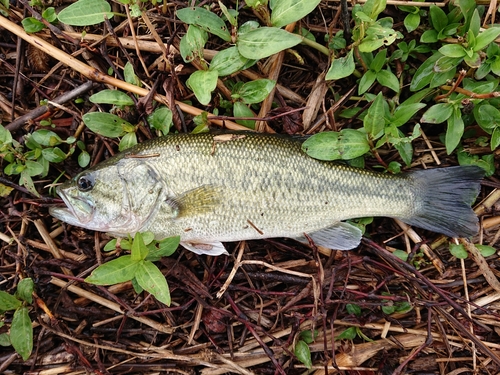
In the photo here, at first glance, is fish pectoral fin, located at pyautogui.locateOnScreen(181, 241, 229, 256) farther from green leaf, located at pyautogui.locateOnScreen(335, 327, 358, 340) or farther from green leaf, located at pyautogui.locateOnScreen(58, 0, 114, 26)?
green leaf, located at pyautogui.locateOnScreen(58, 0, 114, 26)

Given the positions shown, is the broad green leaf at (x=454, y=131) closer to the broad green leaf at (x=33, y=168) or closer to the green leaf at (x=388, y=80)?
the green leaf at (x=388, y=80)

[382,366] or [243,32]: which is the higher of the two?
[243,32]

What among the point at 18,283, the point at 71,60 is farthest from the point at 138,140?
the point at 18,283

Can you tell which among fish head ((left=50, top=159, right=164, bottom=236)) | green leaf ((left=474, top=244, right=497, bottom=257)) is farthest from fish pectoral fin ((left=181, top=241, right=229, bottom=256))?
green leaf ((left=474, top=244, right=497, bottom=257))

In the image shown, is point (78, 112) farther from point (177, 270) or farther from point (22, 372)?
point (22, 372)

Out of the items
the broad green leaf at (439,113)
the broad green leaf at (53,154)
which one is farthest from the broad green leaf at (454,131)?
the broad green leaf at (53,154)

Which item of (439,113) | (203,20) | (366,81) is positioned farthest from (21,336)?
(439,113)

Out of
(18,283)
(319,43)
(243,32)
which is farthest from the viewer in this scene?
(319,43)
